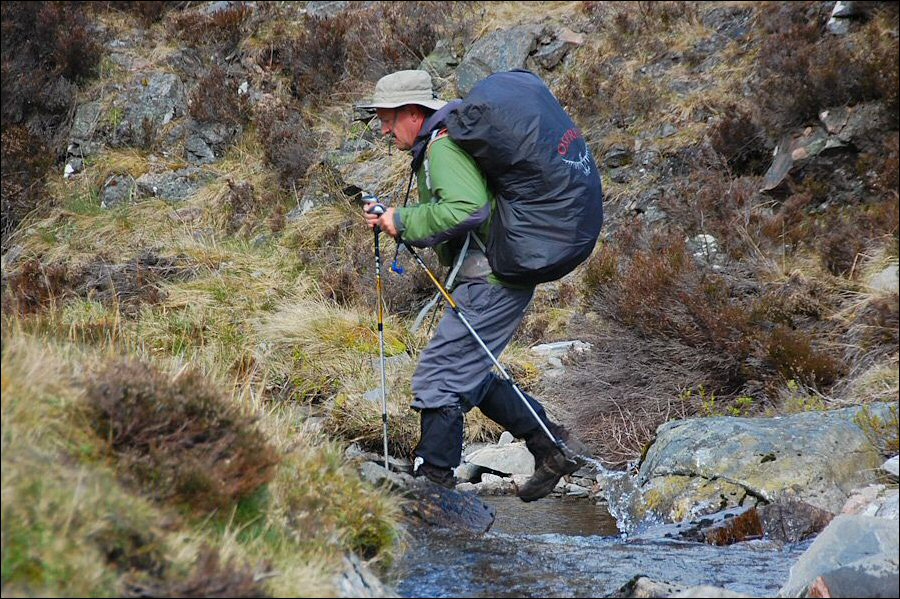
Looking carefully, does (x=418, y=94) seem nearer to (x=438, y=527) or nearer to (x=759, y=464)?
(x=438, y=527)

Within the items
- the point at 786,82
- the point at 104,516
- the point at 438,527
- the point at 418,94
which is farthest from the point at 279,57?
the point at 104,516

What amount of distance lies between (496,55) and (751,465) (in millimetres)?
9078

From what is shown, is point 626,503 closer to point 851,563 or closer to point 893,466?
point 893,466

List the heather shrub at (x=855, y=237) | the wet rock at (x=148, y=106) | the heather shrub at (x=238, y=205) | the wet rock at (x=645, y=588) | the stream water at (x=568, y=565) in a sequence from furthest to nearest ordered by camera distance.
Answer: the wet rock at (x=148, y=106), the heather shrub at (x=238, y=205), the heather shrub at (x=855, y=237), the stream water at (x=568, y=565), the wet rock at (x=645, y=588)

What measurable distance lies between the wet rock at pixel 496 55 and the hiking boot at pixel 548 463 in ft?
28.5

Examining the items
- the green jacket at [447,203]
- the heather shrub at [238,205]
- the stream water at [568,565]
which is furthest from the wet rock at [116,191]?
the stream water at [568,565]

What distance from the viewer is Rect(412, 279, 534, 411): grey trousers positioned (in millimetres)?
5160

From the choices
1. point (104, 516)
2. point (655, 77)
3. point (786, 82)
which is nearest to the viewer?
point (104, 516)

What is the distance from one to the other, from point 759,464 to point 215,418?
135 inches

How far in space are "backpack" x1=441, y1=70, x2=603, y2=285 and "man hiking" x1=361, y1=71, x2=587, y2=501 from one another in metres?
0.11

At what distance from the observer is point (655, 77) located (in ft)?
41.7

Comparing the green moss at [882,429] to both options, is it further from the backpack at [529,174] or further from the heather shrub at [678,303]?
the backpack at [529,174]

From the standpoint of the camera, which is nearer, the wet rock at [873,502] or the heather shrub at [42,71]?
the wet rock at [873,502]

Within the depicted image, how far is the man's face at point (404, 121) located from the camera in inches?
206
